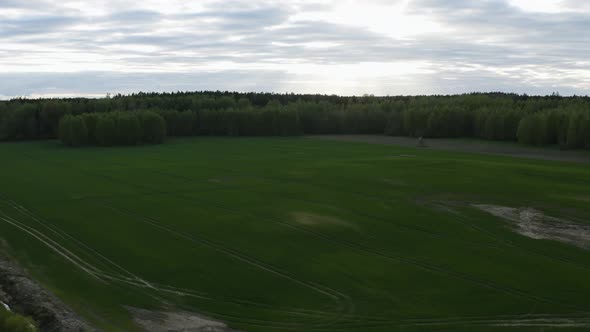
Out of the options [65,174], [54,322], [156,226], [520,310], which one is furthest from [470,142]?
[54,322]

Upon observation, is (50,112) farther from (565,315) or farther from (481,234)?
(565,315)

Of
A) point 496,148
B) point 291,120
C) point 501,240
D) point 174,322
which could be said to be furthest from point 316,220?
point 291,120

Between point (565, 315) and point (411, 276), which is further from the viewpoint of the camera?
point (411, 276)

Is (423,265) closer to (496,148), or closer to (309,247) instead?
(309,247)

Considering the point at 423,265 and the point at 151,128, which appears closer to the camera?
the point at 423,265

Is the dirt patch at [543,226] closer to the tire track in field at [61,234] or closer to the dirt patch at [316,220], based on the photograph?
the dirt patch at [316,220]
